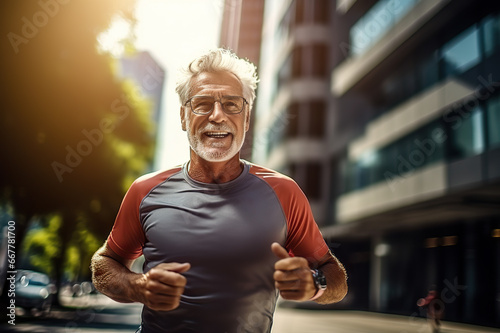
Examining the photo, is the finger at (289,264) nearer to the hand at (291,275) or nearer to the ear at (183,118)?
the hand at (291,275)

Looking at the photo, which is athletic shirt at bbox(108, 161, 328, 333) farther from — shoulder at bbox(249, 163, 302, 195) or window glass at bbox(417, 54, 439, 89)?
window glass at bbox(417, 54, 439, 89)

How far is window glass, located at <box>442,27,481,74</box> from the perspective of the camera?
17328 mm

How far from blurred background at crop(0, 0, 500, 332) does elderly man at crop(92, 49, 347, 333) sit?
696mm

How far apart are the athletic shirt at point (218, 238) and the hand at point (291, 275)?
15 cm

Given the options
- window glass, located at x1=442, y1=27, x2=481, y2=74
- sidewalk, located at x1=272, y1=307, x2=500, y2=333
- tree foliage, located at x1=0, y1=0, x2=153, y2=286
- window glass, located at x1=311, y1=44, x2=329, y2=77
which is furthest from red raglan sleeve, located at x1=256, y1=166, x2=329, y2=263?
window glass, located at x1=311, y1=44, x2=329, y2=77

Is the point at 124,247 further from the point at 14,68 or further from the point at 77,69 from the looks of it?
the point at 77,69

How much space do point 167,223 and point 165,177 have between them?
0.24 meters

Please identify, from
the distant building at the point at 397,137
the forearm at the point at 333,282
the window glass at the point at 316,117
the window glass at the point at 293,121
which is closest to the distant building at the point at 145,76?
the distant building at the point at 397,137

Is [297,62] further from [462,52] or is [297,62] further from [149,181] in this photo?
[149,181]

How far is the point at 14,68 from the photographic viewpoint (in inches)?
394

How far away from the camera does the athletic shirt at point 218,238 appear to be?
1717 millimetres

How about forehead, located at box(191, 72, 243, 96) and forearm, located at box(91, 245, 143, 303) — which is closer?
forearm, located at box(91, 245, 143, 303)

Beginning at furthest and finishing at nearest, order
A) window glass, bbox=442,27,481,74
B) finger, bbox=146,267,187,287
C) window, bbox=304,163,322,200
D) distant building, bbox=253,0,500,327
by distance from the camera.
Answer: window, bbox=304,163,322,200
window glass, bbox=442,27,481,74
distant building, bbox=253,0,500,327
finger, bbox=146,267,187,287

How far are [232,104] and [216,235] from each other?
0.47 m
